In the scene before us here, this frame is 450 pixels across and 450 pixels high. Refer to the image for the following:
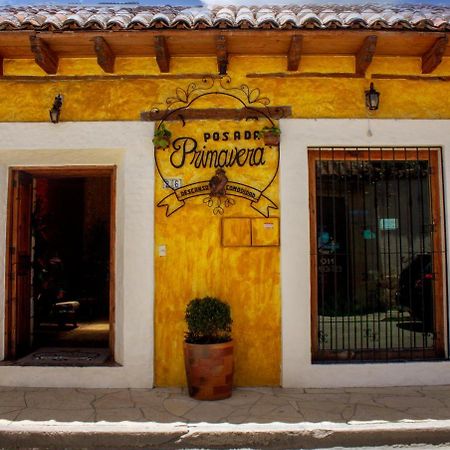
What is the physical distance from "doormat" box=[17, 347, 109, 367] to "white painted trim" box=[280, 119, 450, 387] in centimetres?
247

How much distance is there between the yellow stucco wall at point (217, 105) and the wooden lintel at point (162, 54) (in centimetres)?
16

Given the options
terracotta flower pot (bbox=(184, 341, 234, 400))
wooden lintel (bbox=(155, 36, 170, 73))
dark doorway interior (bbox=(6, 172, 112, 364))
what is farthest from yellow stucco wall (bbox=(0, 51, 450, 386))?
dark doorway interior (bbox=(6, 172, 112, 364))

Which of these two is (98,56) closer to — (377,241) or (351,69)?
(351,69)

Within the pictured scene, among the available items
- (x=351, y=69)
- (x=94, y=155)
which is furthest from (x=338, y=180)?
(x=94, y=155)

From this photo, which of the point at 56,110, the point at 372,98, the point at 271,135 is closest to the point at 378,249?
the point at 372,98

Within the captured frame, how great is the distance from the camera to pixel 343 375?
236 inches

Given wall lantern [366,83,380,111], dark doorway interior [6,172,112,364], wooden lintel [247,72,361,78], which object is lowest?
dark doorway interior [6,172,112,364]

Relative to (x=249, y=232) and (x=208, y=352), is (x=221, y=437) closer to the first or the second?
(x=208, y=352)

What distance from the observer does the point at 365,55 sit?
584 centimetres

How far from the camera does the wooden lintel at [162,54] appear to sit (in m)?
5.68

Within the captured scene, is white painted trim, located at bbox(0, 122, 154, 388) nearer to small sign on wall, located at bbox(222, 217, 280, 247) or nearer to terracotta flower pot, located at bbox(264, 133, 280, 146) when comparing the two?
small sign on wall, located at bbox(222, 217, 280, 247)

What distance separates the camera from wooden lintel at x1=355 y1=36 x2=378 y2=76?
5.67m

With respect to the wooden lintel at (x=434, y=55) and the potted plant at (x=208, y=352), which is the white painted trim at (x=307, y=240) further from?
the potted plant at (x=208, y=352)

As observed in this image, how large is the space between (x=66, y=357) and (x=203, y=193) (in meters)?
2.87
